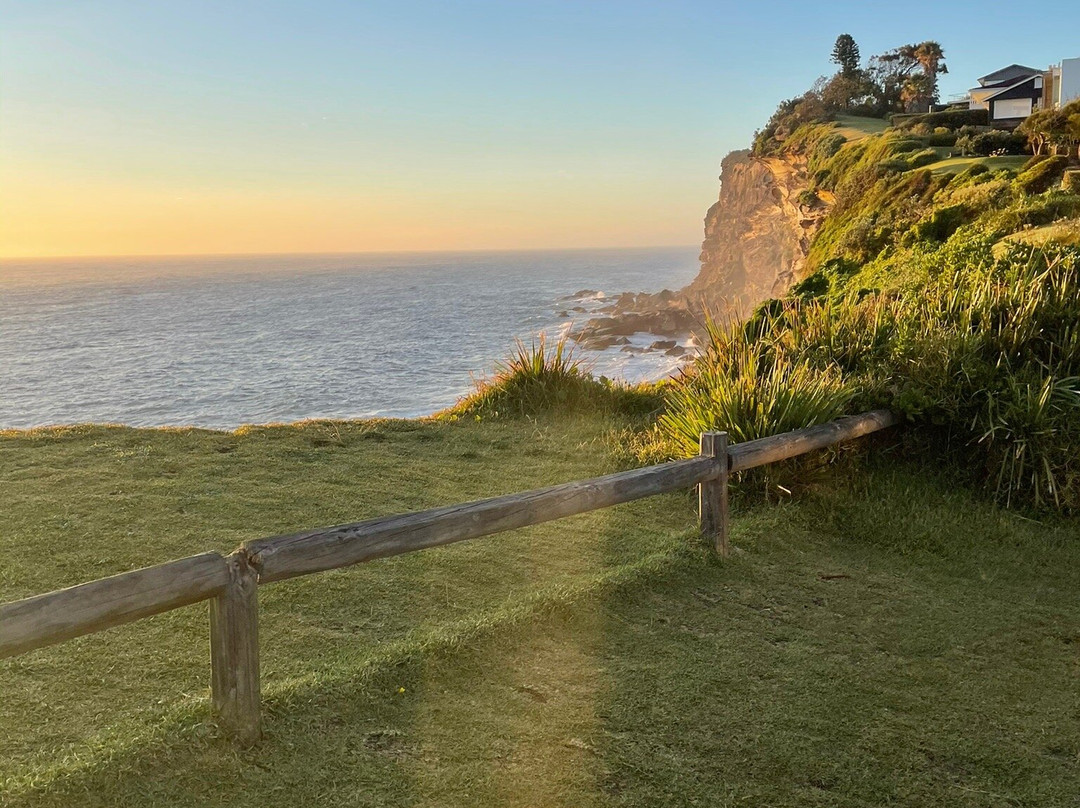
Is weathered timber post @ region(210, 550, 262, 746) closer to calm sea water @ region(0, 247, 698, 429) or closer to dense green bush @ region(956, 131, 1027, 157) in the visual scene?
calm sea water @ region(0, 247, 698, 429)

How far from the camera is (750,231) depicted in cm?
5819

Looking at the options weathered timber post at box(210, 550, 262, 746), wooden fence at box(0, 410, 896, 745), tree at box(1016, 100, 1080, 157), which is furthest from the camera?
tree at box(1016, 100, 1080, 157)

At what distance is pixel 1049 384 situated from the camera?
6.99 meters

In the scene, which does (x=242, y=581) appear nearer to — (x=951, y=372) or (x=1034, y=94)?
(x=951, y=372)

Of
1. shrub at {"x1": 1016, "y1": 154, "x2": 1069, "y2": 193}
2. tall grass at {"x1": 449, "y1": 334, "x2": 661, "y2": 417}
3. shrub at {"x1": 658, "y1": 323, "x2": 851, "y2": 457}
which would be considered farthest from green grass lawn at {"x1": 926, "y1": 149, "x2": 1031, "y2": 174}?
shrub at {"x1": 658, "y1": 323, "x2": 851, "y2": 457}

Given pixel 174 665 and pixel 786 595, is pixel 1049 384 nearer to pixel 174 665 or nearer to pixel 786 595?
pixel 786 595

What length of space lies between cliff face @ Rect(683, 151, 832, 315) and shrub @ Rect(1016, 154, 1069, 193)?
1866cm

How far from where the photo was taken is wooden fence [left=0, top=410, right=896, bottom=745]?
2699 millimetres

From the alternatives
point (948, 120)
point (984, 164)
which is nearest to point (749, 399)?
point (984, 164)

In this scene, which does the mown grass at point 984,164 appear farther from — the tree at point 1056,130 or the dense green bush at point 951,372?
the dense green bush at point 951,372

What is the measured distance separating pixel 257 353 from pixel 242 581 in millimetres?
55191

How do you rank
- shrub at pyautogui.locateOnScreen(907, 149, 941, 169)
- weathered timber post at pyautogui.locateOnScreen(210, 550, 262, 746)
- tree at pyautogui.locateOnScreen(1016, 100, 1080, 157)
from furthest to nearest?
shrub at pyautogui.locateOnScreen(907, 149, 941, 169) → tree at pyautogui.locateOnScreen(1016, 100, 1080, 157) → weathered timber post at pyautogui.locateOnScreen(210, 550, 262, 746)

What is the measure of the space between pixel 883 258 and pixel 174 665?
44.4ft

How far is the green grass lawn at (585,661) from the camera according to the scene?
3129 mm
